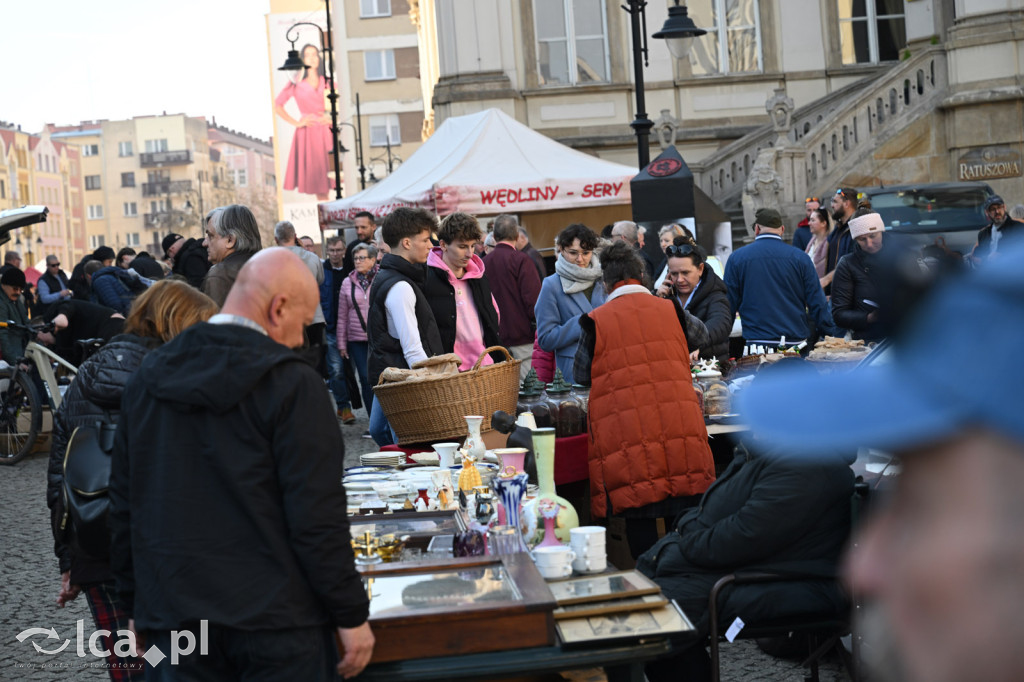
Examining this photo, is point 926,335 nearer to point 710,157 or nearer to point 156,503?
point 156,503

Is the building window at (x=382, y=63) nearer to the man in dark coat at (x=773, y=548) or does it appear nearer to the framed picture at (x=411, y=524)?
the framed picture at (x=411, y=524)

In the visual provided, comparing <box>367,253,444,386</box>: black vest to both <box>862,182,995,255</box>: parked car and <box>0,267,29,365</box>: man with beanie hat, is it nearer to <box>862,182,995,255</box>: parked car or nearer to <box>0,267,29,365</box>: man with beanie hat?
<box>0,267,29,365</box>: man with beanie hat

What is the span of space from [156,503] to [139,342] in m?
1.25

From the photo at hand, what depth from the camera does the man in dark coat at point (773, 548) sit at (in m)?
4.45

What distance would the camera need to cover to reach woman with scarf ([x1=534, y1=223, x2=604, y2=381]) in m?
7.81

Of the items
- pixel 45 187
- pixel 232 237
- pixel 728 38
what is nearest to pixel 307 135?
pixel 45 187

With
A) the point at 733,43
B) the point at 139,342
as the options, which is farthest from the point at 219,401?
the point at 733,43

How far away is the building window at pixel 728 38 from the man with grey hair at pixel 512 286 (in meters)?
16.0

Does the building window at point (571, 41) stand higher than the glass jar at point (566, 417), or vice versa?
the building window at point (571, 41)

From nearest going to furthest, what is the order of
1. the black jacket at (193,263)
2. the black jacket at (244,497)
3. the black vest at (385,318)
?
the black jacket at (244,497), the black vest at (385,318), the black jacket at (193,263)

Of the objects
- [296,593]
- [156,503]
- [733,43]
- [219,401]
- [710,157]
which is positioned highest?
[733,43]

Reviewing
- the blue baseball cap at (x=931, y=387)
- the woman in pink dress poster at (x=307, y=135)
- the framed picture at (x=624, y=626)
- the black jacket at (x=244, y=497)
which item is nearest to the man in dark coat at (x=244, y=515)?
the black jacket at (x=244, y=497)

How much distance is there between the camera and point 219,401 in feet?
9.80

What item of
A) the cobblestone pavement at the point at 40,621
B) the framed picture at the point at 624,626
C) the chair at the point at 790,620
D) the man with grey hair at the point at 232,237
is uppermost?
the man with grey hair at the point at 232,237
